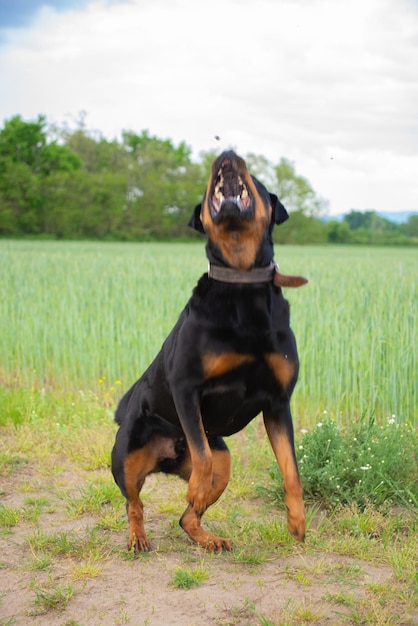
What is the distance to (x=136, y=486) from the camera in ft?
10.2

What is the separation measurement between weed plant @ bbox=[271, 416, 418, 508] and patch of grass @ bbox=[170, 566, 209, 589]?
97cm

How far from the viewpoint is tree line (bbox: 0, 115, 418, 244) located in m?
51.2

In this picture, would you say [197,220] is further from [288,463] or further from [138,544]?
[138,544]

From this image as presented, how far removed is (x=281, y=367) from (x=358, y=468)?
1.19 meters

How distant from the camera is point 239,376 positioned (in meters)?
2.75

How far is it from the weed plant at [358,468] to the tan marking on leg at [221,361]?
1213 mm

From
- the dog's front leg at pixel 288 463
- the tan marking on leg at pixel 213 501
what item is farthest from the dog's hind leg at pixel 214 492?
the dog's front leg at pixel 288 463

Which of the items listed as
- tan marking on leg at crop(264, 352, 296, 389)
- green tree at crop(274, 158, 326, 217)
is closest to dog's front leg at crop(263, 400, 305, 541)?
tan marking on leg at crop(264, 352, 296, 389)

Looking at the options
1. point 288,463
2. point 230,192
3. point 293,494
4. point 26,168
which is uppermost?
point 26,168

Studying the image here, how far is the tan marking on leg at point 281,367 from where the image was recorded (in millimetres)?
2744

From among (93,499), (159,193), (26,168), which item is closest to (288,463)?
(93,499)

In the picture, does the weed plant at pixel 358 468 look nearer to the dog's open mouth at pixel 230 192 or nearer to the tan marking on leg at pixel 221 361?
the tan marking on leg at pixel 221 361

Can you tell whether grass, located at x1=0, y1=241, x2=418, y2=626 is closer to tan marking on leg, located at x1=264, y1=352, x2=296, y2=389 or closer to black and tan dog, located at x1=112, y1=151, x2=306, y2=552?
black and tan dog, located at x1=112, y1=151, x2=306, y2=552

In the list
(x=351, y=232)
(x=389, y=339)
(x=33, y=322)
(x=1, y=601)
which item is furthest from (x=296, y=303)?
(x=351, y=232)
